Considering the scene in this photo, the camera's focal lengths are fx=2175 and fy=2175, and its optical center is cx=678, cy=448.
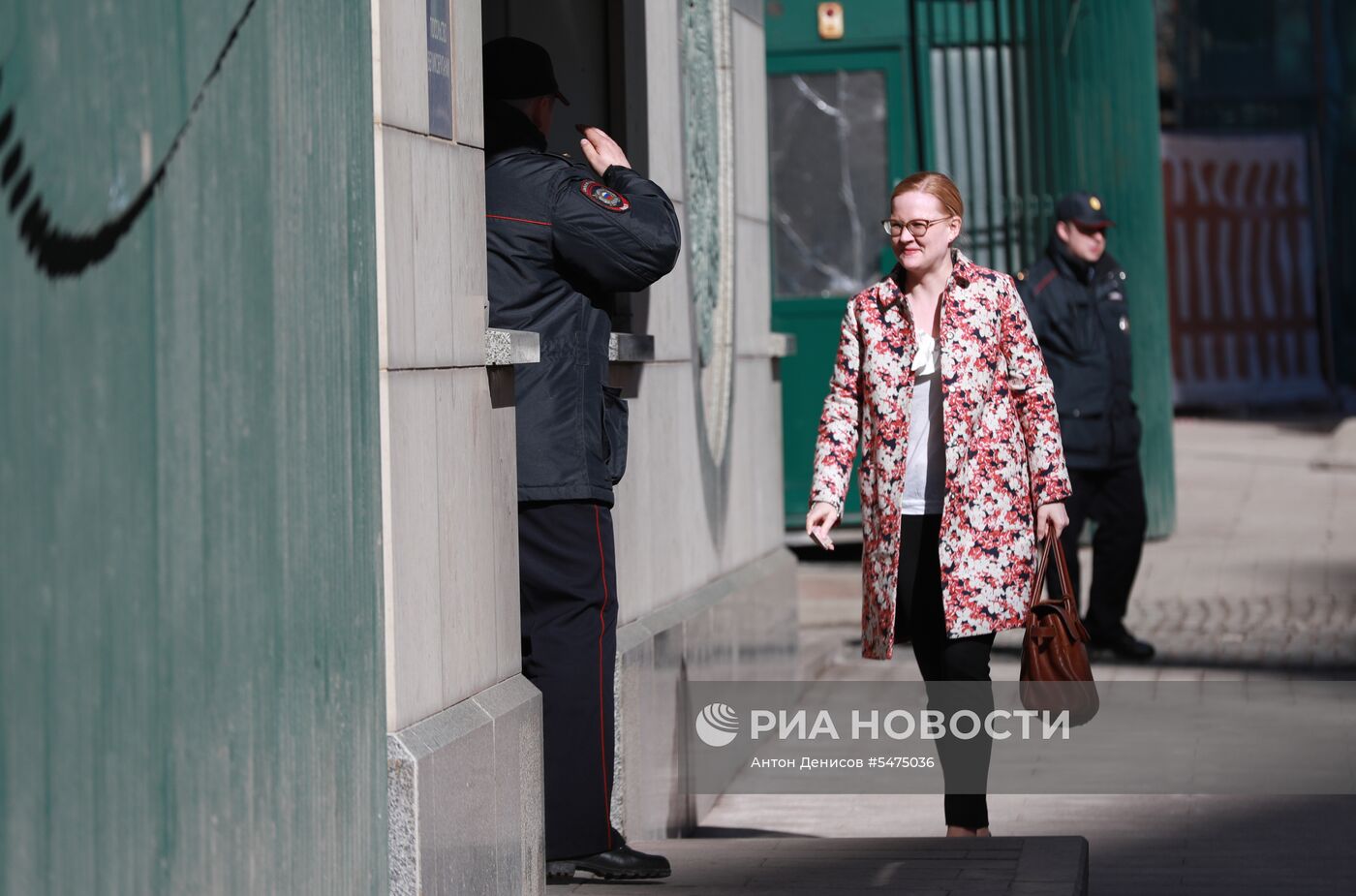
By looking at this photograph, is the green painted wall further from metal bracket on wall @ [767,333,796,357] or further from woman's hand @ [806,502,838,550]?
metal bracket on wall @ [767,333,796,357]

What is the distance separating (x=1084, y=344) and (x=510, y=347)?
174 inches

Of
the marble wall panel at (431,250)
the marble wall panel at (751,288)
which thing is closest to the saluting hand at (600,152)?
the marble wall panel at (431,250)

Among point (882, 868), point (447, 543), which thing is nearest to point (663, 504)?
point (882, 868)

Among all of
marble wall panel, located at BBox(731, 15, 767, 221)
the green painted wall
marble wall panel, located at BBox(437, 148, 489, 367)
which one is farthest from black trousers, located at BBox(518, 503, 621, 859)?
marble wall panel, located at BBox(731, 15, 767, 221)

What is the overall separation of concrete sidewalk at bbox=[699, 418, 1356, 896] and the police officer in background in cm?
35

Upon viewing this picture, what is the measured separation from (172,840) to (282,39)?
1.27m

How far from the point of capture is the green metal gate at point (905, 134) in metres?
12.0

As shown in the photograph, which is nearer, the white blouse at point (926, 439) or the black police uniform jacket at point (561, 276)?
the black police uniform jacket at point (561, 276)

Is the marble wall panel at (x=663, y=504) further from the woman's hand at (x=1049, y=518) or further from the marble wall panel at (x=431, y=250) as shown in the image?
the marble wall panel at (x=431, y=250)

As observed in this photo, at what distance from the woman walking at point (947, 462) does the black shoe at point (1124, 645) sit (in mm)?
3398

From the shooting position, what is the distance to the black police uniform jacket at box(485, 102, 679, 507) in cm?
475

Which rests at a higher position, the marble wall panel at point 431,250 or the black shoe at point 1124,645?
the marble wall panel at point 431,250

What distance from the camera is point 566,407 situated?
188 inches

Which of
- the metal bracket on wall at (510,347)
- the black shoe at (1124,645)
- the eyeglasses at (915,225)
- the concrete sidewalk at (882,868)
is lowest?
the concrete sidewalk at (882,868)
